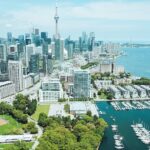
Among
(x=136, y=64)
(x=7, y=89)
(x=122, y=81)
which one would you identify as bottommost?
(x=7, y=89)

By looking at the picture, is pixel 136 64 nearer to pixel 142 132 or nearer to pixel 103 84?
pixel 103 84

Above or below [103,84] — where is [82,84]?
above

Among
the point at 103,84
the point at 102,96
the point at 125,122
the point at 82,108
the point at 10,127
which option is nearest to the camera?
the point at 10,127

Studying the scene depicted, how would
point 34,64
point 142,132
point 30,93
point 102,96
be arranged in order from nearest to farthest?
point 142,132 → point 102,96 → point 30,93 → point 34,64

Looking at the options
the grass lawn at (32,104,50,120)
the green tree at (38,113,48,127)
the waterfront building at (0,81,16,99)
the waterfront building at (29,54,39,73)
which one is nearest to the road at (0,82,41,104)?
the waterfront building at (0,81,16,99)

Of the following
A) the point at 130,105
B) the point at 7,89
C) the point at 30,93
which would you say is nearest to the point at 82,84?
the point at 130,105

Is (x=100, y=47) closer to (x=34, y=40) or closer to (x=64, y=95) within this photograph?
(x=34, y=40)
